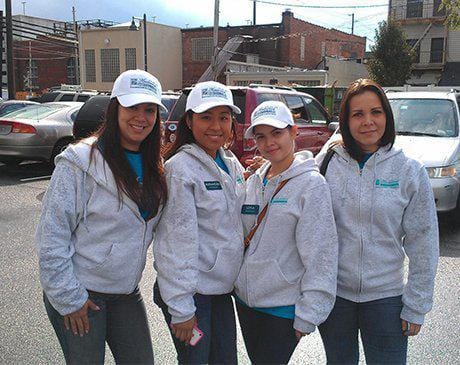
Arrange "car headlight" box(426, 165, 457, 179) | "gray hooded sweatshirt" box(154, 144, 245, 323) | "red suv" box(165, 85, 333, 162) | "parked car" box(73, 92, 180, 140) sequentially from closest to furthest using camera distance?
"gray hooded sweatshirt" box(154, 144, 245, 323)
"car headlight" box(426, 165, 457, 179)
"parked car" box(73, 92, 180, 140)
"red suv" box(165, 85, 333, 162)

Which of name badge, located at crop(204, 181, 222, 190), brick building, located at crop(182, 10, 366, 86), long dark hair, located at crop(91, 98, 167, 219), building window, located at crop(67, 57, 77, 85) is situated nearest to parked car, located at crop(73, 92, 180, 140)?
long dark hair, located at crop(91, 98, 167, 219)

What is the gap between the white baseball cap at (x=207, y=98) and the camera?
2252 mm

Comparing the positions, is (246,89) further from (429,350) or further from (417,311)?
(417,311)

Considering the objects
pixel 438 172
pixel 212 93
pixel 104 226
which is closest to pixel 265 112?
pixel 212 93

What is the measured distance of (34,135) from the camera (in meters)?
10.2

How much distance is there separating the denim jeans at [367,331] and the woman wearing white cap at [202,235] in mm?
491

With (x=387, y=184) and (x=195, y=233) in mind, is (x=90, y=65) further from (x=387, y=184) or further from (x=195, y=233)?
(x=387, y=184)

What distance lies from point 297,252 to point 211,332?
58 centimetres

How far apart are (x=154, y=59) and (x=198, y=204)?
37646mm

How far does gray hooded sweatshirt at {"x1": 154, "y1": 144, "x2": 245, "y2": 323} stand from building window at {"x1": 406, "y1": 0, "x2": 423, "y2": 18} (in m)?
37.3

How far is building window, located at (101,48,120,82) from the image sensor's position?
1523 inches

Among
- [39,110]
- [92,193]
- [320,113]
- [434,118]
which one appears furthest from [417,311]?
[39,110]

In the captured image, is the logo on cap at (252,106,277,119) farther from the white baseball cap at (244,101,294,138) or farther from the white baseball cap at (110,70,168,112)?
the white baseball cap at (110,70,168,112)

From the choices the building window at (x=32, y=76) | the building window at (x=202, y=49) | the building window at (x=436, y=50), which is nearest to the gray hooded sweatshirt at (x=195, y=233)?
the building window at (x=436, y=50)
